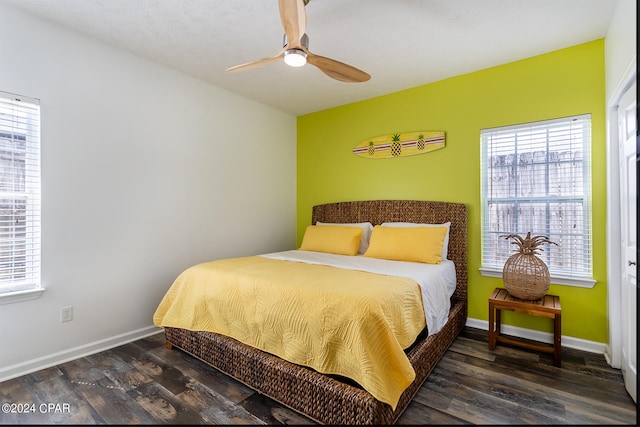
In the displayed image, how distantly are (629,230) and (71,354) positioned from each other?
4.15 metres

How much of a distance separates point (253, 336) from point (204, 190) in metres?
1.96

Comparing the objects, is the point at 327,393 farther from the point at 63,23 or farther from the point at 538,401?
the point at 63,23

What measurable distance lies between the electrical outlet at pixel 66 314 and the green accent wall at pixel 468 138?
2840 millimetres

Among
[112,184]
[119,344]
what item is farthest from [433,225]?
[119,344]

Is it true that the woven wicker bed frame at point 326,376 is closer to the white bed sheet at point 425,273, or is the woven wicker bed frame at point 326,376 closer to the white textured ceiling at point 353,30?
the white bed sheet at point 425,273

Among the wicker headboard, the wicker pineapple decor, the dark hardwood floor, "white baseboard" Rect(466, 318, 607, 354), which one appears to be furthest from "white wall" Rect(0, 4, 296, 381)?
the wicker pineapple decor

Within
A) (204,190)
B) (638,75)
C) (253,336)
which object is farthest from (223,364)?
(638,75)

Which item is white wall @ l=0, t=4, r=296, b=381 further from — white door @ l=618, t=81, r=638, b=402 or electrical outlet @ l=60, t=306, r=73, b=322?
white door @ l=618, t=81, r=638, b=402

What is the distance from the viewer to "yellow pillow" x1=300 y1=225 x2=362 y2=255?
3.47 m

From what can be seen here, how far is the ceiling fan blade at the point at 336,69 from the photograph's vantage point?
7.16ft

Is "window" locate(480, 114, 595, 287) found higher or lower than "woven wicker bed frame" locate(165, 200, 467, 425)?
higher

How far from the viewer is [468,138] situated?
3262 mm

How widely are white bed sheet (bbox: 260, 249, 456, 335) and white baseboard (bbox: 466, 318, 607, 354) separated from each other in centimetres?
48

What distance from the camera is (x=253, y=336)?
82.5 inches
